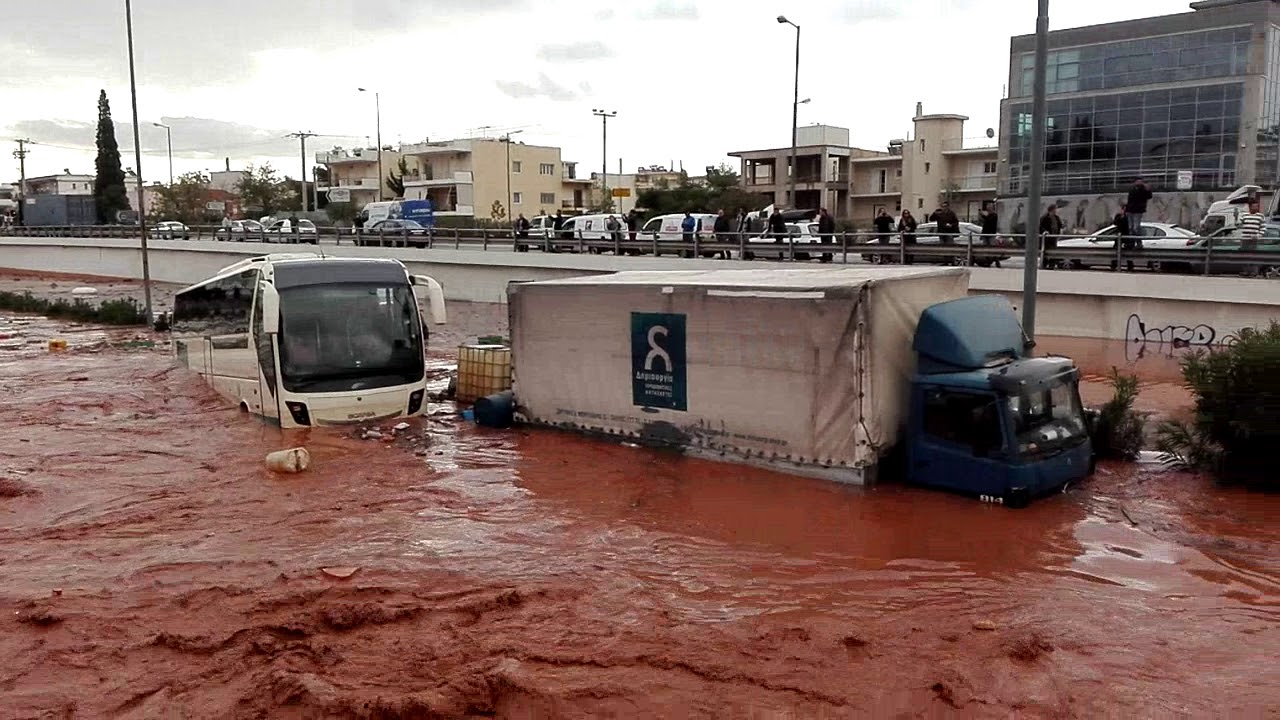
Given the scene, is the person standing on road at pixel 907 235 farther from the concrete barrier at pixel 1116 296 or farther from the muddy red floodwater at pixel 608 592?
the muddy red floodwater at pixel 608 592

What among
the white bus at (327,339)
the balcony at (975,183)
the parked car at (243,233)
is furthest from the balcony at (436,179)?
the white bus at (327,339)

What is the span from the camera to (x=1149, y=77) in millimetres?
47969

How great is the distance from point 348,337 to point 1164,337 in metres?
16.2

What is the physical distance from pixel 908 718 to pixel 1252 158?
48.8 m

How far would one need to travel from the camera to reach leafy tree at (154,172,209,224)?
296 ft

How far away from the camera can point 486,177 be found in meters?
83.4

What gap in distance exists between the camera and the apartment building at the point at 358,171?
93.2m

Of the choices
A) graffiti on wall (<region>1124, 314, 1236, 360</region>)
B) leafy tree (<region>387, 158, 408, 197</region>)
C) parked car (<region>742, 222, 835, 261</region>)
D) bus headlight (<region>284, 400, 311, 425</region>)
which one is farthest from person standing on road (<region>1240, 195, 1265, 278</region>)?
leafy tree (<region>387, 158, 408, 197</region>)

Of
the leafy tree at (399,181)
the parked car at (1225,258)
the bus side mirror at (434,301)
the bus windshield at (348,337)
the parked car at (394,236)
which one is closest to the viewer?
the bus windshield at (348,337)

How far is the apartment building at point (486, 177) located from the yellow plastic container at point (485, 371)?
206 feet

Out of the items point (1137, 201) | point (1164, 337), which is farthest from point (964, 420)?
point (1137, 201)

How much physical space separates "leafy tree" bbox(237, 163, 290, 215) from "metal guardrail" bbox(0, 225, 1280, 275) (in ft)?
202

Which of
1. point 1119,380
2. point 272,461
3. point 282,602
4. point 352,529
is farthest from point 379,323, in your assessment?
point 1119,380

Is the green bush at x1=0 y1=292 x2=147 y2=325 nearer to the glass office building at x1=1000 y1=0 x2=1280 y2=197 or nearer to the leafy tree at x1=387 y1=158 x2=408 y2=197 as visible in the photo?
the glass office building at x1=1000 y1=0 x2=1280 y2=197
